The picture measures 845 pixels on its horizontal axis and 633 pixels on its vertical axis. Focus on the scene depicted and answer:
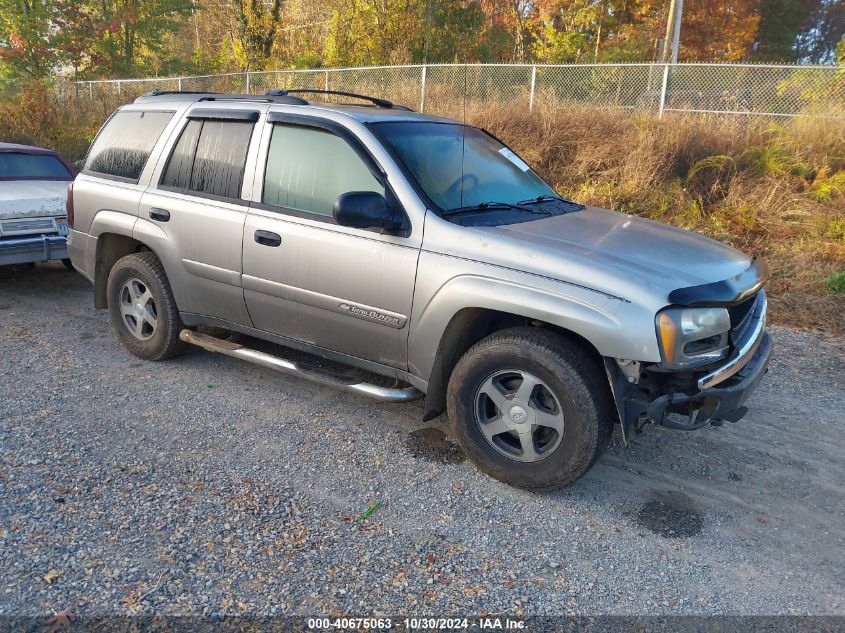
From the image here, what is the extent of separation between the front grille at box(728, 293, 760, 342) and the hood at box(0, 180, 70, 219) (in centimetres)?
647

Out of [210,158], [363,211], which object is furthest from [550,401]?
[210,158]

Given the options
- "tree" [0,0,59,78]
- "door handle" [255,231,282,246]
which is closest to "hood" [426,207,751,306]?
"door handle" [255,231,282,246]

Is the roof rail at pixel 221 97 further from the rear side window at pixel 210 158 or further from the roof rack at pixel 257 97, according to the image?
the rear side window at pixel 210 158

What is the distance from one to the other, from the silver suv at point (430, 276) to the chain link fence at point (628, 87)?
24.9ft

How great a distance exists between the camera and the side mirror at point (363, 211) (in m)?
3.38

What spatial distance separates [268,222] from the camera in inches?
159

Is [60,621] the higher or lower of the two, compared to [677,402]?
lower

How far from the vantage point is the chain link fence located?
33.3 ft

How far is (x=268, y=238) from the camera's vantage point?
13.3ft

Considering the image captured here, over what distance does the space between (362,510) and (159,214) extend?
2666 millimetres

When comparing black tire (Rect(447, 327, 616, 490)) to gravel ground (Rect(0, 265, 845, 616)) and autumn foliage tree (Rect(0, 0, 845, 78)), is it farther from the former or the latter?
autumn foliage tree (Rect(0, 0, 845, 78))

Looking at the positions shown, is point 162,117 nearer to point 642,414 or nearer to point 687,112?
point 642,414

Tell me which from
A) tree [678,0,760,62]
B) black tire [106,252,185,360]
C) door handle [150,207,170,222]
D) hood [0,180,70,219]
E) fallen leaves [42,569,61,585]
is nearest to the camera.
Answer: fallen leaves [42,569,61,585]

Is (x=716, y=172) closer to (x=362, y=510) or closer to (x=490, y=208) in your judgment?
(x=490, y=208)
